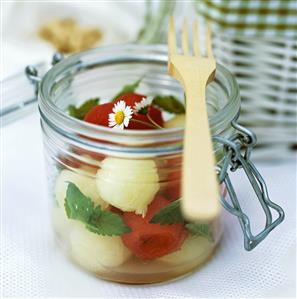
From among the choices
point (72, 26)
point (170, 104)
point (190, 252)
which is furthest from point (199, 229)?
point (72, 26)

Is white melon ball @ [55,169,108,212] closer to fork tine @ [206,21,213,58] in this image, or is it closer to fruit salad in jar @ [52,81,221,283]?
fruit salad in jar @ [52,81,221,283]

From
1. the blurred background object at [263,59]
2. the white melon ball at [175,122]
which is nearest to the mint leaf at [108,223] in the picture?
the white melon ball at [175,122]

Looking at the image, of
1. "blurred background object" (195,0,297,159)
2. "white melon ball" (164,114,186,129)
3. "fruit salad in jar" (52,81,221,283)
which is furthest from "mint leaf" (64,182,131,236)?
"blurred background object" (195,0,297,159)

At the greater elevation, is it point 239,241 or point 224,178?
point 224,178

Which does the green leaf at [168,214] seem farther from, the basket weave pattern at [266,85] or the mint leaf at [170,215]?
the basket weave pattern at [266,85]

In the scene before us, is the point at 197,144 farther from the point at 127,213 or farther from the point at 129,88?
the point at 129,88

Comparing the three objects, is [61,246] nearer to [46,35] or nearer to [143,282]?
[143,282]

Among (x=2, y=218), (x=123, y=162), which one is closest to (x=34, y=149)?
(x=2, y=218)
